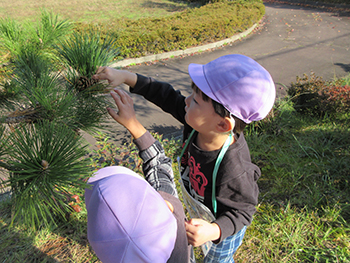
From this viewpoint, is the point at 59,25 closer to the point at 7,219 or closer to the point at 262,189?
the point at 7,219

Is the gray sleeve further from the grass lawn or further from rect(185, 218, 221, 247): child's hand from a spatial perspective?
the grass lawn

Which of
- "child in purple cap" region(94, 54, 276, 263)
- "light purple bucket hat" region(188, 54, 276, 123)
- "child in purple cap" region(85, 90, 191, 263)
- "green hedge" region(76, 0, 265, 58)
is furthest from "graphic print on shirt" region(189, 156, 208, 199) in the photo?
"green hedge" region(76, 0, 265, 58)

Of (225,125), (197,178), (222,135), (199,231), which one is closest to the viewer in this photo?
(199,231)

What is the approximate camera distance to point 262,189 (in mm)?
2771

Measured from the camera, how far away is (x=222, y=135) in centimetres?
140

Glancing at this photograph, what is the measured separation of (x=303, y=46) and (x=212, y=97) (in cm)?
900

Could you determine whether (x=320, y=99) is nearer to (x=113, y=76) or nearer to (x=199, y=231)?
(x=199, y=231)

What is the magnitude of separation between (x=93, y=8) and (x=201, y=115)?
13134 mm

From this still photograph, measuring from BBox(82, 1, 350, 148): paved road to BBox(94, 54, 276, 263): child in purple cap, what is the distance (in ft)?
6.96

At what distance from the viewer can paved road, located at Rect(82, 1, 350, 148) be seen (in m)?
4.38

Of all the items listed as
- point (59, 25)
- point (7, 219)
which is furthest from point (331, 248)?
point (7, 219)

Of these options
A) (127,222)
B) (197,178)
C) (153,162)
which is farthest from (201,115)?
(127,222)

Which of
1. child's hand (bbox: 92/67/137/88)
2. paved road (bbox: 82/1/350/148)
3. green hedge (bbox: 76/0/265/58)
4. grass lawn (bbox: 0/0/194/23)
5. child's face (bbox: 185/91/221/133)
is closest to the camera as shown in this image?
child's hand (bbox: 92/67/137/88)

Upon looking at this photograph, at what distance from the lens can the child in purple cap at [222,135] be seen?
116cm
